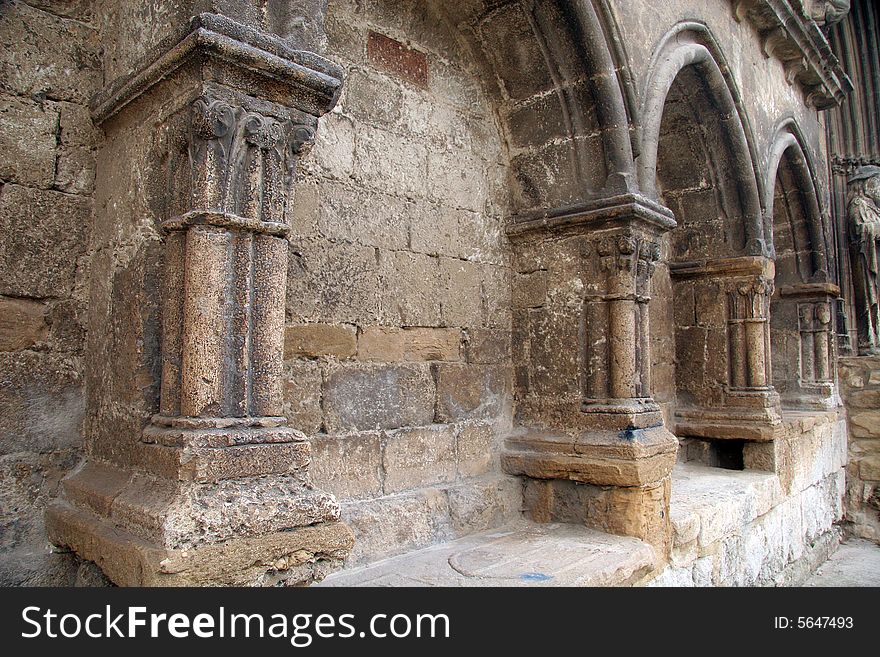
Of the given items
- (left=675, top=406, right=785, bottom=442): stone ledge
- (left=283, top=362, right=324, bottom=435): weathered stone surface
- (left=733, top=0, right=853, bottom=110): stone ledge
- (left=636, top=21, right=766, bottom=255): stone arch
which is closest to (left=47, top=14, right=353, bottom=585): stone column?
(left=283, top=362, right=324, bottom=435): weathered stone surface

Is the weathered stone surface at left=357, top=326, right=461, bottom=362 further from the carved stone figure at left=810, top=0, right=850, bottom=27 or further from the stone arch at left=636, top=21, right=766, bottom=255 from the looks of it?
the carved stone figure at left=810, top=0, right=850, bottom=27

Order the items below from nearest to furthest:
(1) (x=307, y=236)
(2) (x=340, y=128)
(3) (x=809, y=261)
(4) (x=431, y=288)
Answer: (1) (x=307, y=236), (2) (x=340, y=128), (4) (x=431, y=288), (3) (x=809, y=261)

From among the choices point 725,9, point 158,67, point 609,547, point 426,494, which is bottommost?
point 609,547

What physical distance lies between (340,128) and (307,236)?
1.85ft

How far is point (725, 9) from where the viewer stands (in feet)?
17.6

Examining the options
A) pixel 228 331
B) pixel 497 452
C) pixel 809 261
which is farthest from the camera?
pixel 809 261

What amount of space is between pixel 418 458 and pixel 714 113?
358 cm

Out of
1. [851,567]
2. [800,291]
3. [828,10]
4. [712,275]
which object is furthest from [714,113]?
[851,567]

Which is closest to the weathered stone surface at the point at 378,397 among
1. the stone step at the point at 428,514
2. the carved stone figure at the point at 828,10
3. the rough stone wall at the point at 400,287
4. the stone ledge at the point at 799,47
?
the rough stone wall at the point at 400,287

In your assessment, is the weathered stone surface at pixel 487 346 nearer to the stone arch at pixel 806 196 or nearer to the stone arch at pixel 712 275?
the stone arch at pixel 712 275

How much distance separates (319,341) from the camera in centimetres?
305

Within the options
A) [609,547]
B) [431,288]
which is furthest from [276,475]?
[609,547]

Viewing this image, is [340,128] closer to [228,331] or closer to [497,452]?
[228,331]

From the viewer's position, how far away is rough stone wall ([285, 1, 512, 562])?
121 inches
